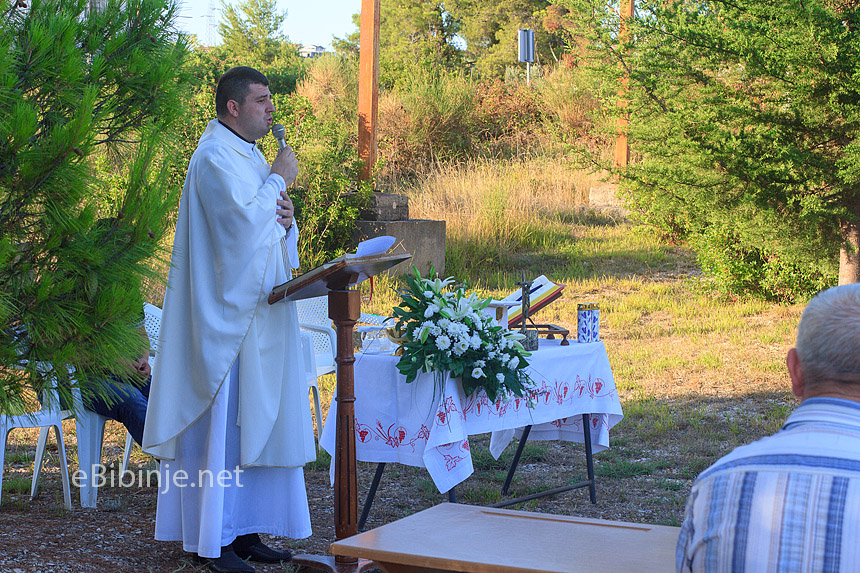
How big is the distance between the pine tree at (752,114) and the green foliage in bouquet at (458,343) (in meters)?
5.43

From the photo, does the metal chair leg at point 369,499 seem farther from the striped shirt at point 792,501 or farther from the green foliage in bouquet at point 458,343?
the striped shirt at point 792,501

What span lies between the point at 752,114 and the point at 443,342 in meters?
6.03

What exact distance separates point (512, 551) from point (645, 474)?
11.3ft

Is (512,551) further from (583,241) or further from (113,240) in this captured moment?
(583,241)

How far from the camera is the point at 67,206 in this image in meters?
2.76

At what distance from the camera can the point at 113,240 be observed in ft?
9.41

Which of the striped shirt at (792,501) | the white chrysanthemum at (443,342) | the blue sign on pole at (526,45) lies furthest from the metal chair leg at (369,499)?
the blue sign on pole at (526,45)

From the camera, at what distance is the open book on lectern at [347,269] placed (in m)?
3.37

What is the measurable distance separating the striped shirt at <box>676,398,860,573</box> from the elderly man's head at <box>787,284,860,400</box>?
0.05 m

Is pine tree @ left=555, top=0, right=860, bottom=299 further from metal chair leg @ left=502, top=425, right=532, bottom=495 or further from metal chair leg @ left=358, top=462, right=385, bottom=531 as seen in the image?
metal chair leg @ left=358, top=462, right=385, bottom=531

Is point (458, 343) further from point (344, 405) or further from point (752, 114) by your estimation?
point (752, 114)

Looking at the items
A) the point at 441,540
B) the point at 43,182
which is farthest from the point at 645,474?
the point at 43,182

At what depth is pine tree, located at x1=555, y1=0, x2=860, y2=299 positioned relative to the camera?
8.48 m

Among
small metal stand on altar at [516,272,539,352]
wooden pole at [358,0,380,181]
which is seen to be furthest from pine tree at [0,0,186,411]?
wooden pole at [358,0,380,181]
